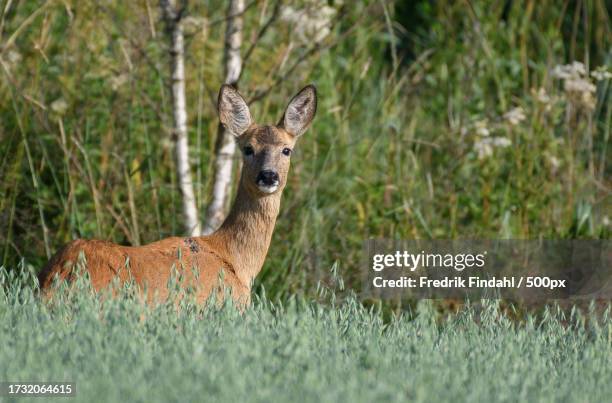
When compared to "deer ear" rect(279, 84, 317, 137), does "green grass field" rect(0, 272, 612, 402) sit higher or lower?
lower

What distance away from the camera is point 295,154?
8000 mm

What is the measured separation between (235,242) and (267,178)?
15.7 inches

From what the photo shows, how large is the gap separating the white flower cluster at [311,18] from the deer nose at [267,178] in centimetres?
161

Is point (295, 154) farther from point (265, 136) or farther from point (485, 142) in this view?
point (265, 136)

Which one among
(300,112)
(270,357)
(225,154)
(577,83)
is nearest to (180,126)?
(225,154)

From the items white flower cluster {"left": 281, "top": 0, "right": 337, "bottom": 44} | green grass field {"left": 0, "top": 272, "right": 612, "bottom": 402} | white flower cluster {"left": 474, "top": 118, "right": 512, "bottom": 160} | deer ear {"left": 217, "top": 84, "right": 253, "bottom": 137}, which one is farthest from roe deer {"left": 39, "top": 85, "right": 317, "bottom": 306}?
white flower cluster {"left": 474, "top": 118, "right": 512, "bottom": 160}

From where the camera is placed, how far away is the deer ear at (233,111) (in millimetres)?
6195

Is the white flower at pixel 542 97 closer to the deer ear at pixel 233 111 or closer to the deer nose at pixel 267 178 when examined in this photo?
the deer ear at pixel 233 111

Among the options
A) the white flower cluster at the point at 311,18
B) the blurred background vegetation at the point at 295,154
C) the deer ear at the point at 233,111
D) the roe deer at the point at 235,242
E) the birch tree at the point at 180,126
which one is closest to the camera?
the roe deer at the point at 235,242

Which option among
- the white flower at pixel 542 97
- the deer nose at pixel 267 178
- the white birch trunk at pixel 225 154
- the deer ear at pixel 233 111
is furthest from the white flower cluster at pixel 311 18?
the deer nose at pixel 267 178

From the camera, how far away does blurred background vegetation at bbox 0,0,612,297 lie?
7156mm

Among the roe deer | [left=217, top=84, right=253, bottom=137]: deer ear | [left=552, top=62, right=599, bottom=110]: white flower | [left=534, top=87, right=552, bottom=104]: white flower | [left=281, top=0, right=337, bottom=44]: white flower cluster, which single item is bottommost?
the roe deer

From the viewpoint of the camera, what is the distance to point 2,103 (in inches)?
302

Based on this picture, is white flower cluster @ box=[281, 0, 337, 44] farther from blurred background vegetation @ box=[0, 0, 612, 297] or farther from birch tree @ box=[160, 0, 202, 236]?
birch tree @ box=[160, 0, 202, 236]
